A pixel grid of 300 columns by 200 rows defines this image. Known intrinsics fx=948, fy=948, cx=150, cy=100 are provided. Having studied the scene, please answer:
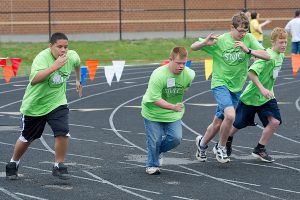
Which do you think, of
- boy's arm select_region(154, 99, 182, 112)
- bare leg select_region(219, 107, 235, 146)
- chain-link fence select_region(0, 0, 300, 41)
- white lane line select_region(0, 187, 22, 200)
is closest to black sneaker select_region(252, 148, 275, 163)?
bare leg select_region(219, 107, 235, 146)

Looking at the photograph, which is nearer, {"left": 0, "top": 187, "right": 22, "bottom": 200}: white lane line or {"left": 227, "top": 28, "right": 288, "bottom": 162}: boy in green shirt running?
{"left": 0, "top": 187, "right": 22, "bottom": 200}: white lane line

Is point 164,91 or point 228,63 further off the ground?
point 228,63

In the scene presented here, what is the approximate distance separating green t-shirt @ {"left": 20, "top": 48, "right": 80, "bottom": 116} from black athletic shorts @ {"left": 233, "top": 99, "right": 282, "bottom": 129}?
8.53ft

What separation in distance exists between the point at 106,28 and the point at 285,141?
2924 centimetres

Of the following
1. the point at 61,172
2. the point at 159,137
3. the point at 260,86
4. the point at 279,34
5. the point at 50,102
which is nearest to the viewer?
the point at 61,172

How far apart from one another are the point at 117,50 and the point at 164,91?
2481cm

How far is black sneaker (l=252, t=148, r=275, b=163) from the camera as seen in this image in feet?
38.4

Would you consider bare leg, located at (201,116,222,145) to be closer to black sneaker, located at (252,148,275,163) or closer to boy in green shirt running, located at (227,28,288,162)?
boy in green shirt running, located at (227,28,288,162)

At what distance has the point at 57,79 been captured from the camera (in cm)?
1034

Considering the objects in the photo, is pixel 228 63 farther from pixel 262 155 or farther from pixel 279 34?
pixel 262 155

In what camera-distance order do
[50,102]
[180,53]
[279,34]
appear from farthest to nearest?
[279,34]
[180,53]
[50,102]

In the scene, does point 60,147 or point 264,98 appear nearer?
point 60,147

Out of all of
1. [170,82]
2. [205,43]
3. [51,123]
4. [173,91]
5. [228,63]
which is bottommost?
[51,123]

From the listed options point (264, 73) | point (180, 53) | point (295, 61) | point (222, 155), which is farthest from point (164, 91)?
point (295, 61)
